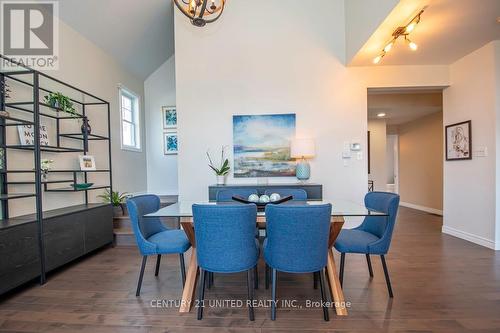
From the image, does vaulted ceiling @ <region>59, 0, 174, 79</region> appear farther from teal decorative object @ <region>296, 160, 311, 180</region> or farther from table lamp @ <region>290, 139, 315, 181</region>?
teal decorative object @ <region>296, 160, 311, 180</region>

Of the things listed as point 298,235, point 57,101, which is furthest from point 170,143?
point 298,235

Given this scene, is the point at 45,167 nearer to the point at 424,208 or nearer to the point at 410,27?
the point at 410,27

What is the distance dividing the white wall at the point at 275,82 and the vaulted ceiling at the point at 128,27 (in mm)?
655

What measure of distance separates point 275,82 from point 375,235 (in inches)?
110

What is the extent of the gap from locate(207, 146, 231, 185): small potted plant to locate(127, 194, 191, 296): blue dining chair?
1.40 m

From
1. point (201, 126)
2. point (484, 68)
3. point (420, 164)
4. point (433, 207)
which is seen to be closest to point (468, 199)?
point (484, 68)

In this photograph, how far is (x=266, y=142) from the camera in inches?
153

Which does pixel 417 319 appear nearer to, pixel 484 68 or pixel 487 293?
pixel 487 293

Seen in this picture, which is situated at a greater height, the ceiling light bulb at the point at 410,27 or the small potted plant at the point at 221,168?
the ceiling light bulb at the point at 410,27

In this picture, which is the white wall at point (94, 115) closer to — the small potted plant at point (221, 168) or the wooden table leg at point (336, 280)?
the small potted plant at point (221, 168)

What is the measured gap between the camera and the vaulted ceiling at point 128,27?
3353 millimetres

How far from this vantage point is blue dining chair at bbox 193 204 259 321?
5.21 feet

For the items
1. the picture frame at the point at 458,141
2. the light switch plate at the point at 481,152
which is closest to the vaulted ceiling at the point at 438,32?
the picture frame at the point at 458,141

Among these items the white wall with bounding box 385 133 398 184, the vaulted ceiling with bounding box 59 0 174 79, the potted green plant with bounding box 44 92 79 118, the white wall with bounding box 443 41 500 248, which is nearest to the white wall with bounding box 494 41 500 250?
the white wall with bounding box 443 41 500 248
